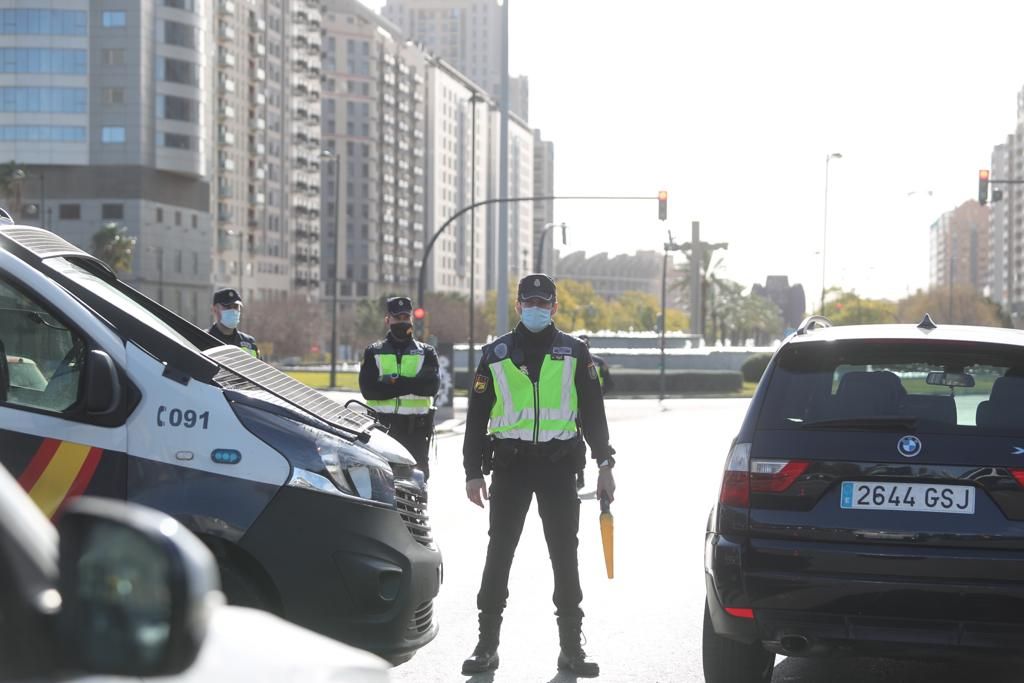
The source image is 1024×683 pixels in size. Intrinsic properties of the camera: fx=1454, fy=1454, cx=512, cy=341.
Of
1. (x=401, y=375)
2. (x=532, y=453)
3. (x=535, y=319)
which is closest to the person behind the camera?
(x=532, y=453)

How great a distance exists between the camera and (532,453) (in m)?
6.61

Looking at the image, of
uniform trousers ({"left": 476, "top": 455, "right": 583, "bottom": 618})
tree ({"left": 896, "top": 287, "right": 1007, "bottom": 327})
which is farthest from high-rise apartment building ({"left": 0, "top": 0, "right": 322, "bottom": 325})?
uniform trousers ({"left": 476, "top": 455, "right": 583, "bottom": 618})

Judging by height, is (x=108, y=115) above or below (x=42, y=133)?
above

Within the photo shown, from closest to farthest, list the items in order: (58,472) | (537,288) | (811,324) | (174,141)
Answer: (58,472), (811,324), (537,288), (174,141)

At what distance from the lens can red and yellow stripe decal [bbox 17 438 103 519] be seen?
16.5ft

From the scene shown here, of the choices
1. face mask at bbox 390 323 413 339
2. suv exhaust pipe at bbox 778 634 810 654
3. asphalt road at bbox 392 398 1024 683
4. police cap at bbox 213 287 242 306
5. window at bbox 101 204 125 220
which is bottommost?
asphalt road at bbox 392 398 1024 683

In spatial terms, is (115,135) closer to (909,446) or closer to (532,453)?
(532,453)

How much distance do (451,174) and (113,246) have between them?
9485 centimetres

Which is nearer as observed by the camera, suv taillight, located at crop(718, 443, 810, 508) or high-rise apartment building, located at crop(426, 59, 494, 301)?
Result: suv taillight, located at crop(718, 443, 810, 508)

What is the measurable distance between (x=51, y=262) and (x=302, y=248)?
13283 cm

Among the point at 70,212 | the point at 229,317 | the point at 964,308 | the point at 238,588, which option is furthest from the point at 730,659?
the point at 964,308

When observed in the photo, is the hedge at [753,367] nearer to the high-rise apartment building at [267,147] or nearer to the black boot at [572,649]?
the black boot at [572,649]

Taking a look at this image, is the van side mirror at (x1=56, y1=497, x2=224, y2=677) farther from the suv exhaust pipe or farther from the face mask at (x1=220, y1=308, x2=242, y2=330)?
the face mask at (x1=220, y1=308, x2=242, y2=330)

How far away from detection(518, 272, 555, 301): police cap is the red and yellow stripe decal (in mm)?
2412
